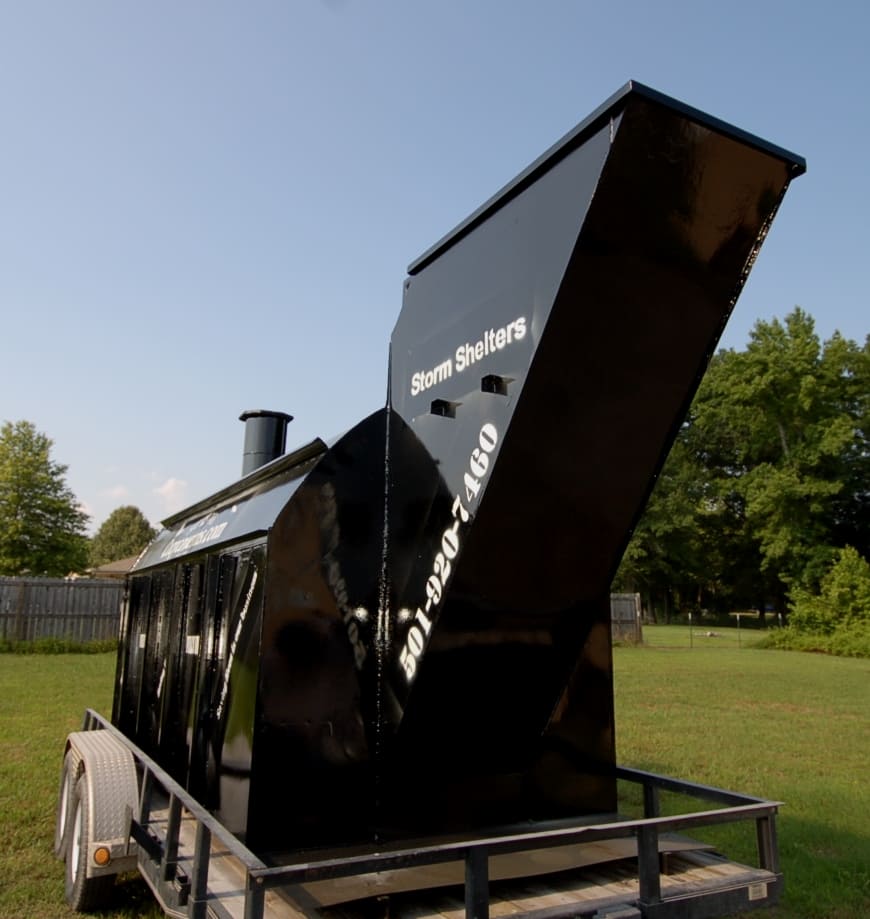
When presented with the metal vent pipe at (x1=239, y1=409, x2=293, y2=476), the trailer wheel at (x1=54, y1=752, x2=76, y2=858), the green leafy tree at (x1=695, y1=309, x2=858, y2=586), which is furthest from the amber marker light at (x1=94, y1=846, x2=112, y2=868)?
the green leafy tree at (x1=695, y1=309, x2=858, y2=586)

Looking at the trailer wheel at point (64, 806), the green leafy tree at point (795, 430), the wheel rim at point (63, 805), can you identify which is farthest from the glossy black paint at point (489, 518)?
the green leafy tree at point (795, 430)

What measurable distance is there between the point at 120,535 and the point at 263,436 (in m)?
84.2

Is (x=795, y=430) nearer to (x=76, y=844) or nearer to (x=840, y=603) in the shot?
(x=840, y=603)

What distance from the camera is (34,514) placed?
1507 inches

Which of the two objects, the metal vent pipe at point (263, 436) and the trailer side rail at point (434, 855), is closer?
the trailer side rail at point (434, 855)

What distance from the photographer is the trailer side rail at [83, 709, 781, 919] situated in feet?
8.51

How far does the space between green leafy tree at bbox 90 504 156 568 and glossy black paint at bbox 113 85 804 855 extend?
8292 centimetres

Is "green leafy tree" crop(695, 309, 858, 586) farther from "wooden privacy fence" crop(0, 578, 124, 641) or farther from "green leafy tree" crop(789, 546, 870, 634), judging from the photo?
"wooden privacy fence" crop(0, 578, 124, 641)

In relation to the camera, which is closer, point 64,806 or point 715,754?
point 64,806

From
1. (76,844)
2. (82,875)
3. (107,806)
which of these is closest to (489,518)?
(107,806)

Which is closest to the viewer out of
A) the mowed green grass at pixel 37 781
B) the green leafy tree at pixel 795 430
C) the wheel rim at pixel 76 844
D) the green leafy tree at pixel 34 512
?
the wheel rim at pixel 76 844

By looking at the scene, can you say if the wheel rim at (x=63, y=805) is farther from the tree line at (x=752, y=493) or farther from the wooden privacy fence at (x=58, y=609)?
the tree line at (x=752, y=493)

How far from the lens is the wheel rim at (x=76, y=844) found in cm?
457

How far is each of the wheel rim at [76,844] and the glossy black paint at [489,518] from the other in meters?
0.83
